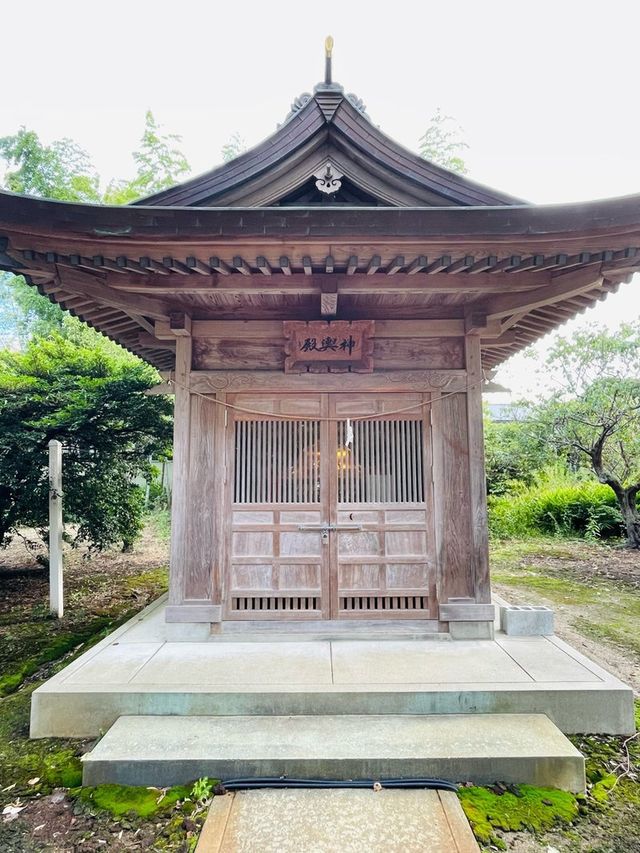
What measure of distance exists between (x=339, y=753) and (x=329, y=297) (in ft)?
11.4

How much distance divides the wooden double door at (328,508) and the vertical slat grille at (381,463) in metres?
0.01

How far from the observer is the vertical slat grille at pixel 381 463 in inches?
182

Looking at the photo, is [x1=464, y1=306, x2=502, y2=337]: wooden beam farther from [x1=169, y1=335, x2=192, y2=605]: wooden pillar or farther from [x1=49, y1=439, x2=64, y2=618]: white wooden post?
[x1=49, y1=439, x2=64, y2=618]: white wooden post

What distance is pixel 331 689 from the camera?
337 centimetres

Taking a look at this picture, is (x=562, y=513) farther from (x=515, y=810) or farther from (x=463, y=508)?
(x=515, y=810)

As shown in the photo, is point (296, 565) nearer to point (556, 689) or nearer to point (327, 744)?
point (327, 744)

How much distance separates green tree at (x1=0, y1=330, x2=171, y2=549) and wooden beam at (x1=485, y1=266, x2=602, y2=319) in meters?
5.21

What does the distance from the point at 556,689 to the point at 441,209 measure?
3.65m

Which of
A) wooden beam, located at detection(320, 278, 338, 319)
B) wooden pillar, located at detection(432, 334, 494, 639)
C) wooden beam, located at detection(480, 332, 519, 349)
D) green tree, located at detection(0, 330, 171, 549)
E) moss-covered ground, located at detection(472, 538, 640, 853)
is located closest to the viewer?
moss-covered ground, located at detection(472, 538, 640, 853)

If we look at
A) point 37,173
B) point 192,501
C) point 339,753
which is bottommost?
point 339,753

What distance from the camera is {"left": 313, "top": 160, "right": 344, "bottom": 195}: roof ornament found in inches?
165

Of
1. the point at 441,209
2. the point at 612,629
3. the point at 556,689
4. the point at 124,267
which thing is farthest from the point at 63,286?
the point at 612,629

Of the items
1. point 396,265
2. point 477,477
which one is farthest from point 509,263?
point 477,477

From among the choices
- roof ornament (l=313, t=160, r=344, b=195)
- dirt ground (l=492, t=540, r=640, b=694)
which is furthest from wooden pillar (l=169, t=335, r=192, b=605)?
dirt ground (l=492, t=540, r=640, b=694)
